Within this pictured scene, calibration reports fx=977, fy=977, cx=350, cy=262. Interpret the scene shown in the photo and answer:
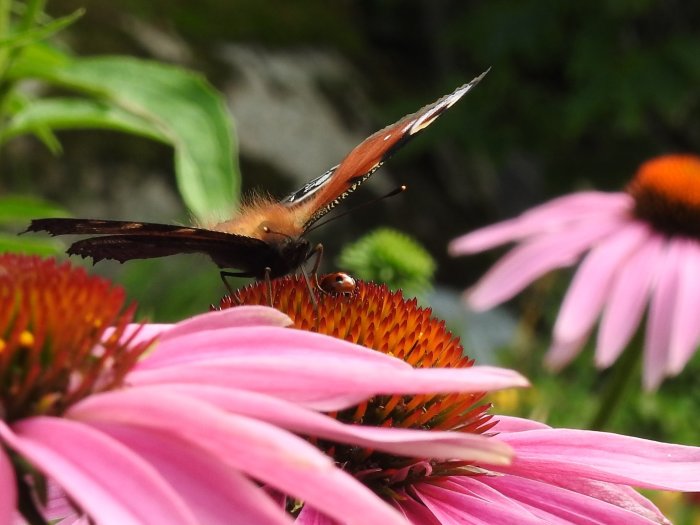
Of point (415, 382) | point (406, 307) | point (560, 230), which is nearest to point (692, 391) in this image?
point (560, 230)

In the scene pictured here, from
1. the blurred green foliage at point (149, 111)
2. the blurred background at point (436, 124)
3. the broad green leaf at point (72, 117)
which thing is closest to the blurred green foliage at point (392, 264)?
the blurred green foliage at point (149, 111)

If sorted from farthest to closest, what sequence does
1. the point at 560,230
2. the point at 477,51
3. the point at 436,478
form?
the point at 477,51
the point at 560,230
the point at 436,478

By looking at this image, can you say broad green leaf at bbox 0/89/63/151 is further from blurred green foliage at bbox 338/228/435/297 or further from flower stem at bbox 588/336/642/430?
flower stem at bbox 588/336/642/430

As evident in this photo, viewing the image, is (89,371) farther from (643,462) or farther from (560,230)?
(560,230)

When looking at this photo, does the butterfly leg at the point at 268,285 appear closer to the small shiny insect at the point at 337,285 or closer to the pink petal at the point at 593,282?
the small shiny insect at the point at 337,285

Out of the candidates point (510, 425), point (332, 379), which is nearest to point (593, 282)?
point (510, 425)

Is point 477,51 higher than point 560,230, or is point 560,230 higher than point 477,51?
point 477,51
